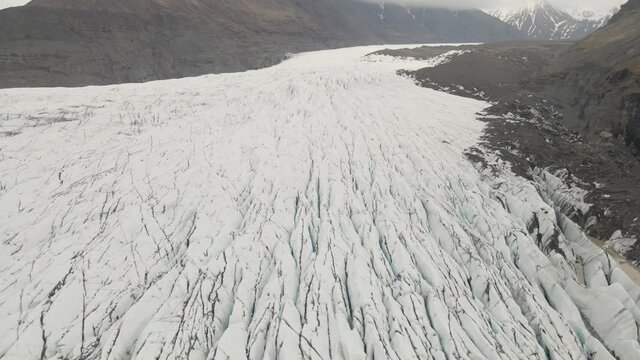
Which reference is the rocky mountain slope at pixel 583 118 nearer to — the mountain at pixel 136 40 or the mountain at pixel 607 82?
the mountain at pixel 607 82

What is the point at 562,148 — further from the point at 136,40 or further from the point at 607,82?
the point at 136,40

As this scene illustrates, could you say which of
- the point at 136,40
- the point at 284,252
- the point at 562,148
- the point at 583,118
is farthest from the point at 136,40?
the point at 284,252

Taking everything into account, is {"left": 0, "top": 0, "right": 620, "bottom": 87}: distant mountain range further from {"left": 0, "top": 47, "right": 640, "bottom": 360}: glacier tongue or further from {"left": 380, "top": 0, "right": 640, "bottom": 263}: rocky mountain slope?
{"left": 0, "top": 47, "right": 640, "bottom": 360}: glacier tongue

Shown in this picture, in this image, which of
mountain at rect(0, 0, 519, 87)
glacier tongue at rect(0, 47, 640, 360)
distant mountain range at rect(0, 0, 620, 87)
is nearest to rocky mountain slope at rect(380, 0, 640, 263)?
glacier tongue at rect(0, 47, 640, 360)

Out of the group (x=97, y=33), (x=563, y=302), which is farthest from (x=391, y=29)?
(x=563, y=302)

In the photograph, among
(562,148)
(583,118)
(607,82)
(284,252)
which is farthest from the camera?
(607,82)
